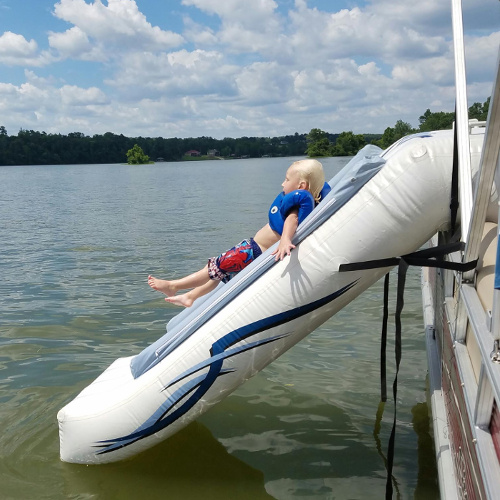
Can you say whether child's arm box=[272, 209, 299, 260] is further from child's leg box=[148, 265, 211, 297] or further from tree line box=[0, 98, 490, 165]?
tree line box=[0, 98, 490, 165]

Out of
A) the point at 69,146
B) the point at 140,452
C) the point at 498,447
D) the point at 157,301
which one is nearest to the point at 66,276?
the point at 157,301

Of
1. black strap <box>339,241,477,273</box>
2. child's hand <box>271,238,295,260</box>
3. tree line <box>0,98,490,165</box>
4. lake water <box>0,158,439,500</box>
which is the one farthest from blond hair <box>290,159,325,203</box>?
tree line <box>0,98,490,165</box>

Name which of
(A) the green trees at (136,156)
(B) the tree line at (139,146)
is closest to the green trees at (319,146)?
(B) the tree line at (139,146)

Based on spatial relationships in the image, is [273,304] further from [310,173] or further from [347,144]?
[347,144]

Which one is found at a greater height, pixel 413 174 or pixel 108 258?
pixel 413 174

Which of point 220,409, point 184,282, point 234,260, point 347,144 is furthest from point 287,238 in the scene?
point 347,144

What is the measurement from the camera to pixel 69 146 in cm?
12900

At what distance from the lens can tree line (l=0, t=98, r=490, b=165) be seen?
4707 inches

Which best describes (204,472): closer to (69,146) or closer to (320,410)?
(320,410)

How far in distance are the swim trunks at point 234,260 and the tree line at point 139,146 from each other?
10740 centimetres

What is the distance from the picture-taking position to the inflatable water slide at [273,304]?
3391 mm

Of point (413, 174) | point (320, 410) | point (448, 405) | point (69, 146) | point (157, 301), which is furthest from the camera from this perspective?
point (69, 146)

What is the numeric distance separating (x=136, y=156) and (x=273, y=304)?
132300 millimetres

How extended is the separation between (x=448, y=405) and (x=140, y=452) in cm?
211
